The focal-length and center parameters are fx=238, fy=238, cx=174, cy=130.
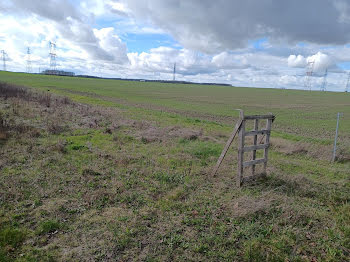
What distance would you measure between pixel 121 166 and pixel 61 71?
581ft

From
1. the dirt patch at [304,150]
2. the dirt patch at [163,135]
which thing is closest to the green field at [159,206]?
the dirt patch at [304,150]

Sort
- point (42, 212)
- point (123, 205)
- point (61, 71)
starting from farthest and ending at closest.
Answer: point (61, 71), point (123, 205), point (42, 212)

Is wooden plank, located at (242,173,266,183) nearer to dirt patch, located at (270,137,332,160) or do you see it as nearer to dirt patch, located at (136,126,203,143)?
dirt patch, located at (270,137,332,160)

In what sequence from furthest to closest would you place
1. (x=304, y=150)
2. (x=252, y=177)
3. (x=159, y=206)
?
(x=304, y=150)
(x=252, y=177)
(x=159, y=206)

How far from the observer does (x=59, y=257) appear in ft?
13.3

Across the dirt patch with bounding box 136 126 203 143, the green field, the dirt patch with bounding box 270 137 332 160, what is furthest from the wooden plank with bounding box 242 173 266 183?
the dirt patch with bounding box 136 126 203 143

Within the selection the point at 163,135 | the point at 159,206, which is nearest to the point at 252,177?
the point at 159,206

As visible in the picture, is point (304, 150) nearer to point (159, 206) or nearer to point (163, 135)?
point (163, 135)

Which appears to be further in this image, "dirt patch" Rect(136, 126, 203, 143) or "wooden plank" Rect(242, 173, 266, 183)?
"dirt patch" Rect(136, 126, 203, 143)

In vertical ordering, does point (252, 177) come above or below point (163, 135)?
below

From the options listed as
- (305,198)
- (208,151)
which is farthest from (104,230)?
(208,151)

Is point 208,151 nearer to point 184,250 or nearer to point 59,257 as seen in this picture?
point 184,250

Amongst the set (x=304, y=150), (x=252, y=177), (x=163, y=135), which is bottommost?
(x=252, y=177)

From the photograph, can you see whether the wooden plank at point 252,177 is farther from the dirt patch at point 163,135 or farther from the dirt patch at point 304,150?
the dirt patch at point 163,135
